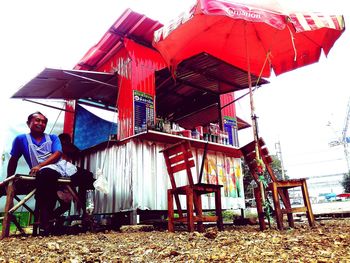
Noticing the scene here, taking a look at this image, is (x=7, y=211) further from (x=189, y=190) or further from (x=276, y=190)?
(x=276, y=190)

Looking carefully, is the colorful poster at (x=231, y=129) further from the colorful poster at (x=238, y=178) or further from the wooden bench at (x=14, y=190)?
the wooden bench at (x=14, y=190)

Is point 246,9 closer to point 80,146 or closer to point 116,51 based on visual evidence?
point 116,51

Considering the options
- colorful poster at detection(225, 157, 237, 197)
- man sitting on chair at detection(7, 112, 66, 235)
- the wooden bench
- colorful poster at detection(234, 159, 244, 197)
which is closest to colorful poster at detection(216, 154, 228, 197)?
colorful poster at detection(225, 157, 237, 197)

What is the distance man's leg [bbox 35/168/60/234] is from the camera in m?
4.62

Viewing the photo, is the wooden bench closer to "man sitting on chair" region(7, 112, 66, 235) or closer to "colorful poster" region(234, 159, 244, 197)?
"man sitting on chair" region(7, 112, 66, 235)

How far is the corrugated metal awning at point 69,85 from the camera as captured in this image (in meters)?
7.19

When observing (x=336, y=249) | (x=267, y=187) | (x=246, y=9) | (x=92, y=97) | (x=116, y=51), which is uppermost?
(x=116, y=51)

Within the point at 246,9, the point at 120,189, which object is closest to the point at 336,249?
the point at 246,9

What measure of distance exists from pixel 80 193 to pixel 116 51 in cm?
429

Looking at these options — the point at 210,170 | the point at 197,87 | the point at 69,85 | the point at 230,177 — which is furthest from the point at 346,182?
the point at 69,85

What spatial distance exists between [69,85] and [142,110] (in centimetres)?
227

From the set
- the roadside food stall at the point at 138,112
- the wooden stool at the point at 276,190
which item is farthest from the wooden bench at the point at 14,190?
the wooden stool at the point at 276,190

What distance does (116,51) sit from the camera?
838 centimetres

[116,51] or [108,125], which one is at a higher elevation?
[116,51]
